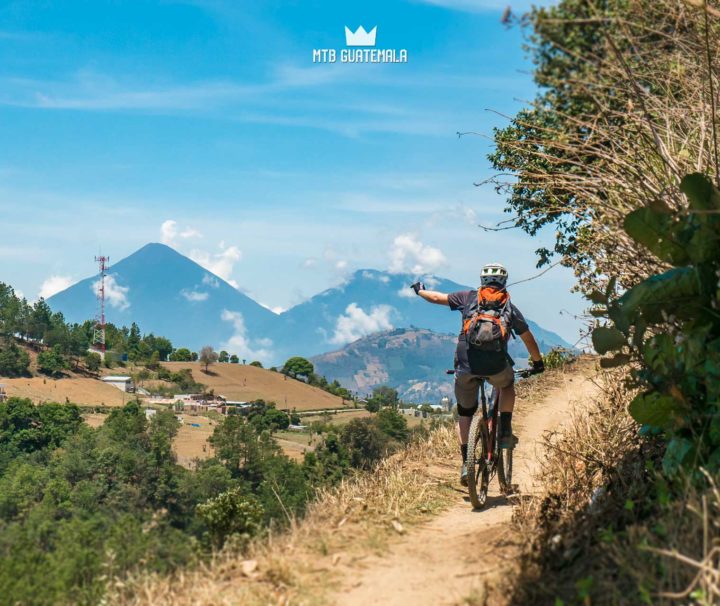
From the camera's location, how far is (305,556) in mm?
5270

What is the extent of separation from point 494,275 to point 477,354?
2.30 ft

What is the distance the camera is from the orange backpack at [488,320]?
6.74 meters

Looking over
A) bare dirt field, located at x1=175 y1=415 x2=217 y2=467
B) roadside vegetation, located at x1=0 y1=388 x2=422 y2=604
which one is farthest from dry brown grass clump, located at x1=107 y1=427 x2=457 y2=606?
bare dirt field, located at x1=175 y1=415 x2=217 y2=467

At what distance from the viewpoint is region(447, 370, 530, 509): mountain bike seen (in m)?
7.11

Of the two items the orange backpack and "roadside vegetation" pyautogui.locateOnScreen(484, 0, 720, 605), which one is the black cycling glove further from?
"roadside vegetation" pyautogui.locateOnScreen(484, 0, 720, 605)

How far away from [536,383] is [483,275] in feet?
31.5

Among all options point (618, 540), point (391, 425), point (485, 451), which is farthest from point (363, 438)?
point (618, 540)

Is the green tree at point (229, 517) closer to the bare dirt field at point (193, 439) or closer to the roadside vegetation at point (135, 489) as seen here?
the roadside vegetation at point (135, 489)

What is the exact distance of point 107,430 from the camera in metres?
124

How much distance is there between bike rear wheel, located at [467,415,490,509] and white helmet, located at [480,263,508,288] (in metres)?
1.25

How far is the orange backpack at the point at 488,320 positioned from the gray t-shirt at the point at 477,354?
0.08 m

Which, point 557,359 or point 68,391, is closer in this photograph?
point 557,359

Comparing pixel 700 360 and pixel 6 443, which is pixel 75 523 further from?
pixel 6 443

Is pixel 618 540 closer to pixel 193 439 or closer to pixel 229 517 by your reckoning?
pixel 229 517
